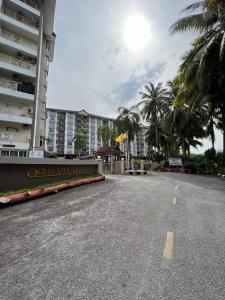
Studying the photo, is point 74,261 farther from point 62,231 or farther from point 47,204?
point 47,204

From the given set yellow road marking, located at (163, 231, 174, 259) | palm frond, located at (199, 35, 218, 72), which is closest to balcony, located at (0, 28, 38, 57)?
palm frond, located at (199, 35, 218, 72)

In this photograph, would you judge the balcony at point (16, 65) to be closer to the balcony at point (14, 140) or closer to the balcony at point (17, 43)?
the balcony at point (17, 43)

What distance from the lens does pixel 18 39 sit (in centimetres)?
2236

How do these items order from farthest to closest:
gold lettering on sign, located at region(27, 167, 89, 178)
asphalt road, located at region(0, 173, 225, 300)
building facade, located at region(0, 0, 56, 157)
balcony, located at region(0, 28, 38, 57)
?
balcony, located at region(0, 28, 38, 57) < building facade, located at region(0, 0, 56, 157) < gold lettering on sign, located at region(27, 167, 89, 178) < asphalt road, located at region(0, 173, 225, 300)

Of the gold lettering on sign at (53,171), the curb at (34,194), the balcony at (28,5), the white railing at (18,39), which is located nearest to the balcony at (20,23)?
the white railing at (18,39)

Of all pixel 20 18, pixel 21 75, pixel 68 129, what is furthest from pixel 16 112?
pixel 68 129

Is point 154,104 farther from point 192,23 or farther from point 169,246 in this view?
point 169,246

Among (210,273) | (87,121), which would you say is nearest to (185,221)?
(210,273)

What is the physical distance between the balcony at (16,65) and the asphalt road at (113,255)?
1954cm

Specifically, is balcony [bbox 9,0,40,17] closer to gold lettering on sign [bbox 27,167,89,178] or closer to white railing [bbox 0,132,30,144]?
white railing [bbox 0,132,30,144]

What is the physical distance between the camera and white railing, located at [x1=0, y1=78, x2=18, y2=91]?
64.3 feet

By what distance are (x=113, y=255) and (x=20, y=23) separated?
87.8 feet

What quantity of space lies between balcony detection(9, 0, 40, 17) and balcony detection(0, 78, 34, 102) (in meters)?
9.38

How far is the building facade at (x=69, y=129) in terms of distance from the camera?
8119 centimetres
